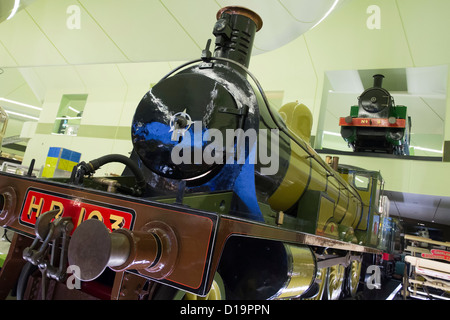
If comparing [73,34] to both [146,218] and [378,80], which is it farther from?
[146,218]

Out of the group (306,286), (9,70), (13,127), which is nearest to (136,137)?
(306,286)

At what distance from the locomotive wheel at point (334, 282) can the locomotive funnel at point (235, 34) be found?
223cm

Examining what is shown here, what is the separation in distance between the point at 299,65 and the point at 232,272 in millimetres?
7649

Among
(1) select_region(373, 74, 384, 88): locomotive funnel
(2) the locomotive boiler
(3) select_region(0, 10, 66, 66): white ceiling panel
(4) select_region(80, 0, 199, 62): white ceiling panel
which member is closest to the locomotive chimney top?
(4) select_region(80, 0, 199, 62): white ceiling panel

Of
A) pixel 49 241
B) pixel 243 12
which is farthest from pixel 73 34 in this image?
pixel 49 241

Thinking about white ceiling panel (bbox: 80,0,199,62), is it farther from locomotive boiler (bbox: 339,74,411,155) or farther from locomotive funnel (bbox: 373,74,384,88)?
locomotive funnel (bbox: 373,74,384,88)

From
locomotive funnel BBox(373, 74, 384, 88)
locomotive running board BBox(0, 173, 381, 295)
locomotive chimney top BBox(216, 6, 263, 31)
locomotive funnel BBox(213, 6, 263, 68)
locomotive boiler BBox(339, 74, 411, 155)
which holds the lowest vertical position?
locomotive running board BBox(0, 173, 381, 295)

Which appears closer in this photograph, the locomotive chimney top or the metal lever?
the metal lever

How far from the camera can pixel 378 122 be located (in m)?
7.68

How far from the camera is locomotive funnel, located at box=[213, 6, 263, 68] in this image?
2195 mm

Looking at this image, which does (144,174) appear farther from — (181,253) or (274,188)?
(181,253)

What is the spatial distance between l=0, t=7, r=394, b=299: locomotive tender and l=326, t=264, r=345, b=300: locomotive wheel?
842 mm

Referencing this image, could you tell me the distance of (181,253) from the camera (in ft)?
4.10
